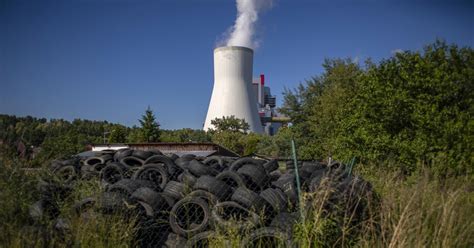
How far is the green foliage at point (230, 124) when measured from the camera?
3544 centimetres

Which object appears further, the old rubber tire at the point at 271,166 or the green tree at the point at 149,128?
the green tree at the point at 149,128

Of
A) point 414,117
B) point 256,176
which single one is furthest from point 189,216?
point 414,117

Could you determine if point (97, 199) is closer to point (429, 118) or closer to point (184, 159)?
point (184, 159)

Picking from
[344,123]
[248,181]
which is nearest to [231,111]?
[344,123]

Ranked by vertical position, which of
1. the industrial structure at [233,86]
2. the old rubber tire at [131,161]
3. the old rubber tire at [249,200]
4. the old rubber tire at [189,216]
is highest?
the industrial structure at [233,86]

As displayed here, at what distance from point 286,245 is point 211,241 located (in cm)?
73

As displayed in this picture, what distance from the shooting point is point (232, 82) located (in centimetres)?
3584

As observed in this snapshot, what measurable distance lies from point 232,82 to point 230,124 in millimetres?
4545

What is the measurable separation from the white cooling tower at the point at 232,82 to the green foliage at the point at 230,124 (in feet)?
5.94

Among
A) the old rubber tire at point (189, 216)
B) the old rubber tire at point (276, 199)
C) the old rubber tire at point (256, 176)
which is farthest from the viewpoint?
the old rubber tire at point (256, 176)

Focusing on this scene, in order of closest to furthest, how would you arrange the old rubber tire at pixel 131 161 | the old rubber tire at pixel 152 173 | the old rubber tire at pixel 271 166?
the old rubber tire at pixel 152 173 → the old rubber tire at pixel 271 166 → the old rubber tire at pixel 131 161

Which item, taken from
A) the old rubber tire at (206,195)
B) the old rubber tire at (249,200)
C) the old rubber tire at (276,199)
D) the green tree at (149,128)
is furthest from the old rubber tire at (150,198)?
the green tree at (149,128)

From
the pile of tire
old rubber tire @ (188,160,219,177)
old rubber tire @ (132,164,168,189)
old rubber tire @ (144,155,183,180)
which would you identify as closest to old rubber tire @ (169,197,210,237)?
the pile of tire

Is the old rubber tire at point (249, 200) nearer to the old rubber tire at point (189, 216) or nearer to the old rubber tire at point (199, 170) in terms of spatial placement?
the old rubber tire at point (189, 216)
